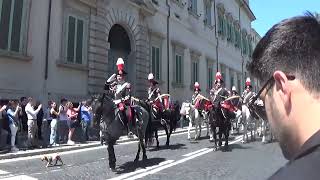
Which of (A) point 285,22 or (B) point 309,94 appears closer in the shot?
(B) point 309,94

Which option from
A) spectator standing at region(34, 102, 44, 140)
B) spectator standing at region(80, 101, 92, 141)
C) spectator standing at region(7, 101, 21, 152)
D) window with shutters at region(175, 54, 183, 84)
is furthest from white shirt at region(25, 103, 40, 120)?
window with shutters at region(175, 54, 183, 84)

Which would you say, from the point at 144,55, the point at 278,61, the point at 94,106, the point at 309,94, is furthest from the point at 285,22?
the point at 144,55

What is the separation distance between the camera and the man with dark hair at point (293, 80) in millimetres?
1576

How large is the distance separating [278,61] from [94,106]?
354 inches

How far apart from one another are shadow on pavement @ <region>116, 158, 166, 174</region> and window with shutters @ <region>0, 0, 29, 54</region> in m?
7.76

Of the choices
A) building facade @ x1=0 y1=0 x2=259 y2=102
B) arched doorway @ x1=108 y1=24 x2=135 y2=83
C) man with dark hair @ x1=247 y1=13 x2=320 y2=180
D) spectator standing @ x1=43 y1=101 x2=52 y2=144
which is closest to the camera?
man with dark hair @ x1=247 y1=13 x2=320 y2=180

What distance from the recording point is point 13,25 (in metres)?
17.6

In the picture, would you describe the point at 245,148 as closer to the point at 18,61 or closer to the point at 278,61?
the point at 18,61

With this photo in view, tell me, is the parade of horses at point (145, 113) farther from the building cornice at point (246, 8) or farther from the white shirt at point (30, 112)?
the building cornice at point (246, 8)

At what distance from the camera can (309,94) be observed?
63.1 inches

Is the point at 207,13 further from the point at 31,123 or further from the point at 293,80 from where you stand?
the point at 293,80

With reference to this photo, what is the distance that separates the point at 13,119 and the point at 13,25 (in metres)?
4.24

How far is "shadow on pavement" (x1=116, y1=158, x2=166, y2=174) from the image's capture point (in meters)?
11.0

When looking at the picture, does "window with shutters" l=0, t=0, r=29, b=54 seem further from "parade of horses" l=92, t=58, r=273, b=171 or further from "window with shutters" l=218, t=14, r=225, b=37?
"window with shutters" l=218, t=14, r=225, b=37
